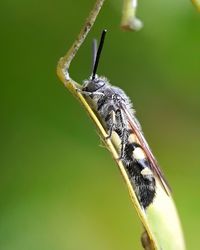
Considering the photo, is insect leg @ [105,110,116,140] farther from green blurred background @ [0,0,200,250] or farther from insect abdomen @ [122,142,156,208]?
green blurred background @ [0,0,200,250]

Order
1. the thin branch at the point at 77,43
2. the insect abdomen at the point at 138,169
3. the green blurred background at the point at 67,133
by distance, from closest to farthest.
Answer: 1. the thin branch at the point at 77,43
2. the insect abdomen at the point at 138,169
3. the green blurred background at the point at 67,133

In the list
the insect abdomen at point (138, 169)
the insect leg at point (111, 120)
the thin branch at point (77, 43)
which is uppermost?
the thin branch at point (77, 43)

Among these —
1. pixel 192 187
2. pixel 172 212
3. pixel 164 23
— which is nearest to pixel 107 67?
pixel 164 23

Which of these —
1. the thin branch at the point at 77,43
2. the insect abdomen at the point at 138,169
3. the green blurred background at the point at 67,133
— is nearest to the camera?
the thin branch at the point at 77,43

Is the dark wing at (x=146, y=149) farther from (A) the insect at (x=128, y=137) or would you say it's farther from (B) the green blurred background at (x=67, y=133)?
(B) the green blurred background at (x=67, y=133)

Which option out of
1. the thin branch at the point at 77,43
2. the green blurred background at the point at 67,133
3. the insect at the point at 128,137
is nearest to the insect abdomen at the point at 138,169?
the insect at the point at 128,137

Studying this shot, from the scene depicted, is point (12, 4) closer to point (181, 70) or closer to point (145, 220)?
point (181, 70)

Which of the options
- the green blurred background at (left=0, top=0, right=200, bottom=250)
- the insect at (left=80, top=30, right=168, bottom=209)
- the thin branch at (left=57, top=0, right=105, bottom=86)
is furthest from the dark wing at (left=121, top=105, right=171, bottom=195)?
the green blurred background at (left=0, top=0, right=200, bottom=250)

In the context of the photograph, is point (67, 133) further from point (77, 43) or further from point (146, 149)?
point (77, 43)

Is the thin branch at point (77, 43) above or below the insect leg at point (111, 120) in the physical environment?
above

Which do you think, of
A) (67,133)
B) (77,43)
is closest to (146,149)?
(77,43)
